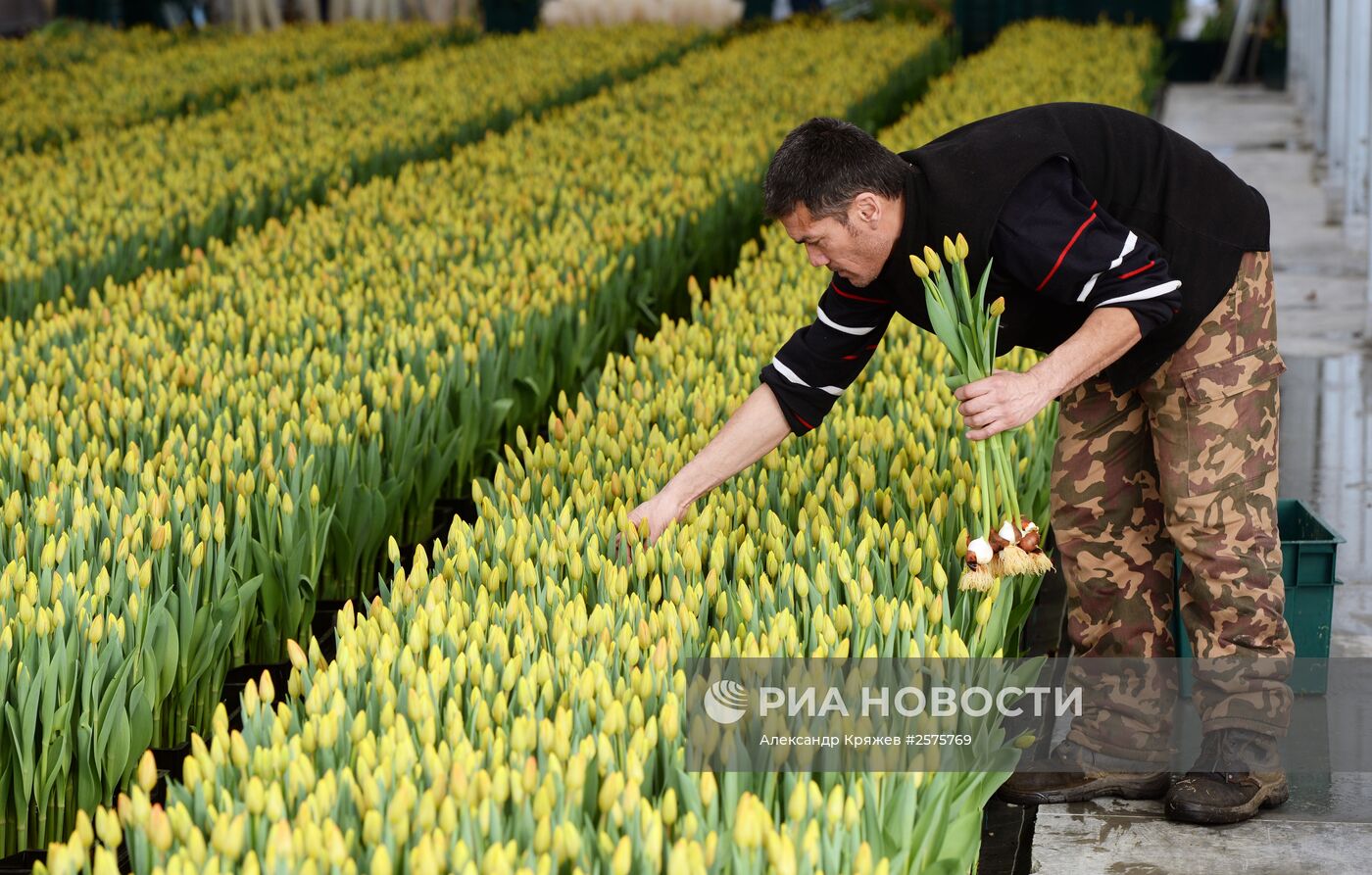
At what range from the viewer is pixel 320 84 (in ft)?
38.3

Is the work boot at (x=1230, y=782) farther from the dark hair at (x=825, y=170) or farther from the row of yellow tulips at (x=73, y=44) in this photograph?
the row of yellow tulips at (x=73, y=44)

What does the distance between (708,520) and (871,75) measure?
28.9 ft

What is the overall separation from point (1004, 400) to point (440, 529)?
2.43 meters

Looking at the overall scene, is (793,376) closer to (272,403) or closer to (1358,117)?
(272,403)

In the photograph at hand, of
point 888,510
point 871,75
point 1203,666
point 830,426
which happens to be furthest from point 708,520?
point 871,75

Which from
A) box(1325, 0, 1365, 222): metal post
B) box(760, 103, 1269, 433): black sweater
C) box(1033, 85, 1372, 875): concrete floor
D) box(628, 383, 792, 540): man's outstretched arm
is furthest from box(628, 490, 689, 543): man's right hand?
box(1325, 0, 1365, 222): metal post

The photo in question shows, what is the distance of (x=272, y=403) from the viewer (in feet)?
13.2

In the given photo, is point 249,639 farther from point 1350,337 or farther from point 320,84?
point 320,84

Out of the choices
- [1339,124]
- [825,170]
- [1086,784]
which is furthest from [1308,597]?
[1339,124]

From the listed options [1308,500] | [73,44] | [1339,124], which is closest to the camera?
[1308,500]

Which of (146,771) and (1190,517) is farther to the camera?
(1190,517)

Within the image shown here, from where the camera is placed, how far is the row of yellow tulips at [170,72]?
9984 mm

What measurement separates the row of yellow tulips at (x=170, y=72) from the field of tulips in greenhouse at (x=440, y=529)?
2.26 metres

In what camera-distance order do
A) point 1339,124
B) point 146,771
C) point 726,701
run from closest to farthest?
point 146,771 < point 726,701 < point 1339,124
